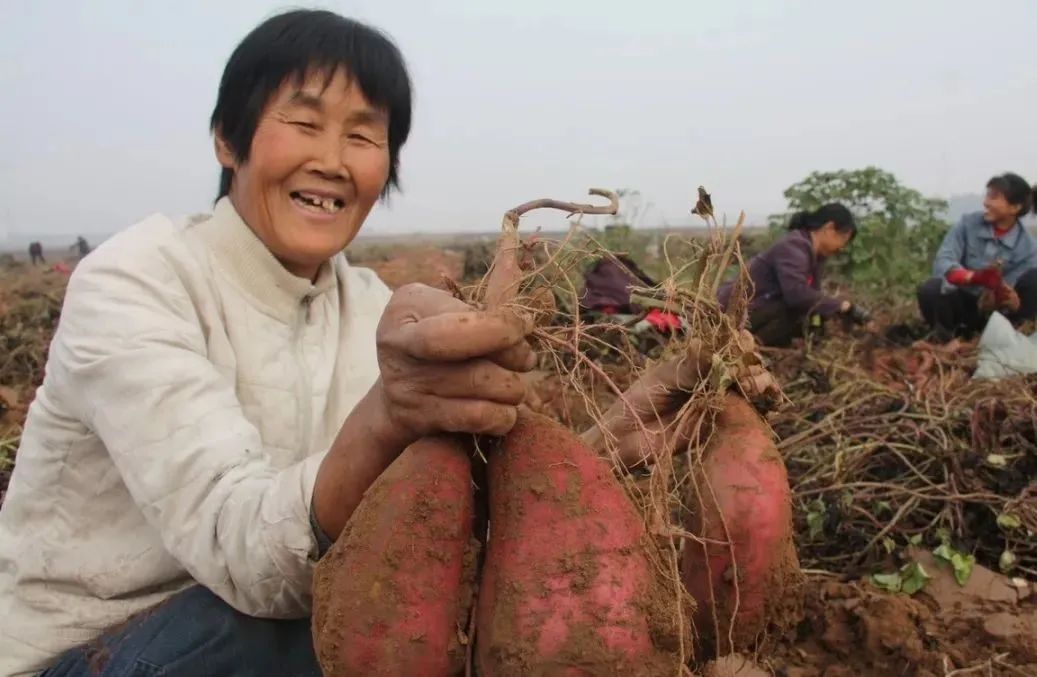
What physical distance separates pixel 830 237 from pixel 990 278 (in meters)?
1.20

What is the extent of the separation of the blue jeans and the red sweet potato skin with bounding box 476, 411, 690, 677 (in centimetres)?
55

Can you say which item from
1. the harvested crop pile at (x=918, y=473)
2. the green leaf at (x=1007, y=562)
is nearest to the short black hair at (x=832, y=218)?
the harvested crop pile at (x=918, y=473)

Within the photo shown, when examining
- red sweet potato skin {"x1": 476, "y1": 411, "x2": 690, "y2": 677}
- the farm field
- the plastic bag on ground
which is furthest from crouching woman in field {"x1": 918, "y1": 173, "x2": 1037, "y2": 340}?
red sweet potato skin {"x1": 476, "y1": 411, "x2": 690, "y2": 677}

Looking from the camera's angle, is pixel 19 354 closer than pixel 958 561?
No

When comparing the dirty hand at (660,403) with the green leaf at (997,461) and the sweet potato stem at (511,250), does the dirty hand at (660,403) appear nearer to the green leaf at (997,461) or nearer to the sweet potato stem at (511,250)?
the sweet potato stem at (511,250)

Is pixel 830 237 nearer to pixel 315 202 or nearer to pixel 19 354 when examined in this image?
pixel 315 202

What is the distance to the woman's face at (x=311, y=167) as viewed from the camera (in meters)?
1.72

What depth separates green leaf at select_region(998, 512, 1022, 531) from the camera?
9.25ft

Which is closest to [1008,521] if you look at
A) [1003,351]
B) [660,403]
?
[660,403]

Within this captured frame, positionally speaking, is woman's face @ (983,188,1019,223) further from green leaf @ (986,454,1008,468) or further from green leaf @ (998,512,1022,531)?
green leaf @ (998,512,1022,531)

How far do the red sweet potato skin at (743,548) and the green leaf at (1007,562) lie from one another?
1.68 metres

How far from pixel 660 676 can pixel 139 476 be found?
2.88 ft

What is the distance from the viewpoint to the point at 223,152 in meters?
1.88

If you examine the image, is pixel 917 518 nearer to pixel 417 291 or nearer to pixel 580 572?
pixel 580 572
